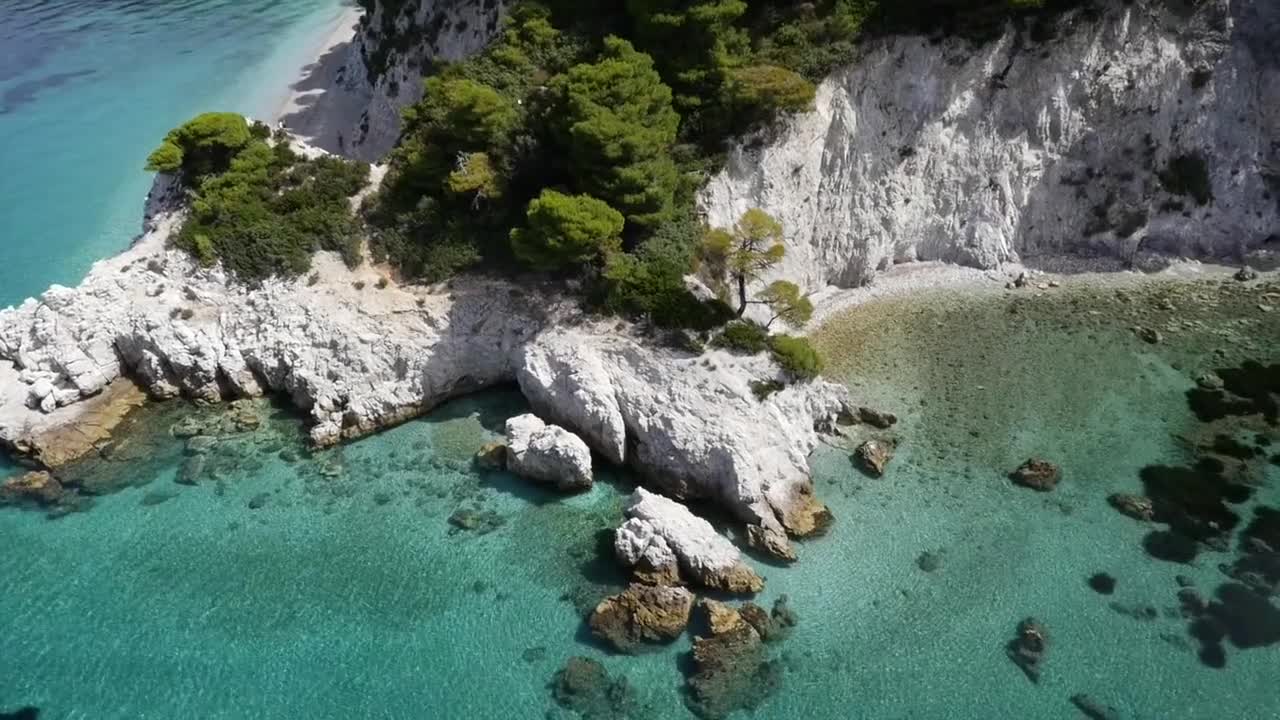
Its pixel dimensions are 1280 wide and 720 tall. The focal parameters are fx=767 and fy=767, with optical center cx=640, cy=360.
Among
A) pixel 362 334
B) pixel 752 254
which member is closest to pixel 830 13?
pixel 752 254

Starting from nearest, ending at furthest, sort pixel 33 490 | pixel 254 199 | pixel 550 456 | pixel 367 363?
pixel 550 456, pixel 33 490, pixel 367 363, pixel 254 199

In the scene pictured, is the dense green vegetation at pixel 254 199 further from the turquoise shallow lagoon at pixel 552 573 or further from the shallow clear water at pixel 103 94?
the shallow clear water at pixel 103 94

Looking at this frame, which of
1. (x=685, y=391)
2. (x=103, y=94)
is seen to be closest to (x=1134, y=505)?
(x=685, y=391)

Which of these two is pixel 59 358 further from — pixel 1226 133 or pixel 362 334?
pixel 1226 133

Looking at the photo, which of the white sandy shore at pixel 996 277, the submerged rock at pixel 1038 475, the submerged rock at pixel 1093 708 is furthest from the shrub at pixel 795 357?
the submerged rock at pixel 1093 708

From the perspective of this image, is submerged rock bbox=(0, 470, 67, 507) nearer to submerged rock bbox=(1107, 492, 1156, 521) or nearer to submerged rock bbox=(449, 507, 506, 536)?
submerged rock bbox=(449, 507, 506, 536)

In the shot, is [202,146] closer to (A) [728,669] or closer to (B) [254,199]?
(B) [254,199]
